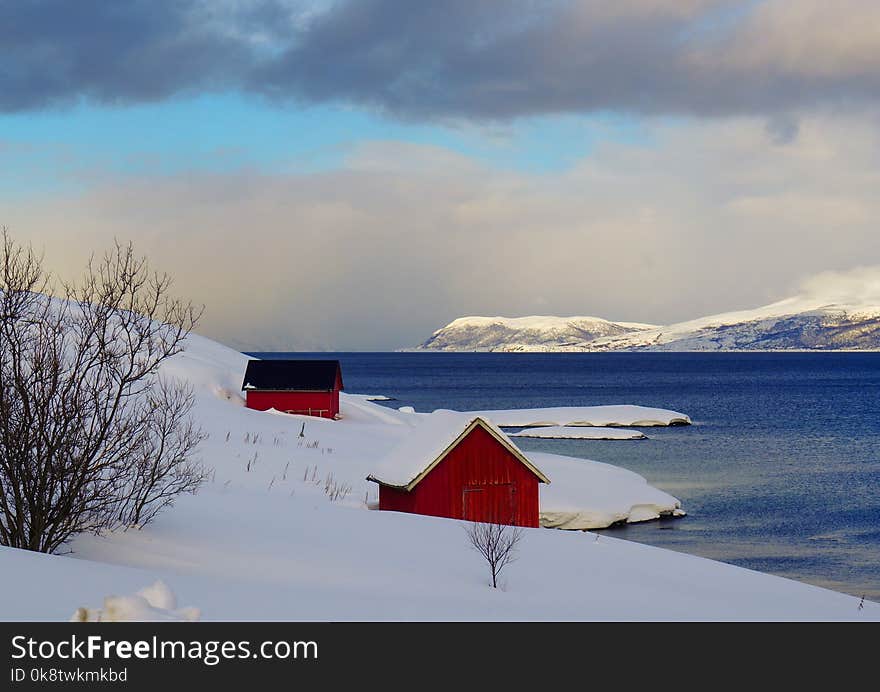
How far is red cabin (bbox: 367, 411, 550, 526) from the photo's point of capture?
91.4 ft

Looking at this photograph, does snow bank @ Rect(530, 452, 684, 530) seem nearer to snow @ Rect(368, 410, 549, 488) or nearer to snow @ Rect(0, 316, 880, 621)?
snow @ Rect(368, 410, 549, 488)

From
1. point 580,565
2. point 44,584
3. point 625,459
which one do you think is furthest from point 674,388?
point 44,584

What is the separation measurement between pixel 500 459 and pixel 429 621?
17.2 metres

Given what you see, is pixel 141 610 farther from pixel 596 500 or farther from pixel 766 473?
pixel 766 473

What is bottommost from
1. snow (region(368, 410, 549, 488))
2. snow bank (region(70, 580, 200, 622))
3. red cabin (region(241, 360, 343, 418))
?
snow bank (region(70, 580, 200, 622))

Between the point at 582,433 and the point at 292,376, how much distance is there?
28315mm

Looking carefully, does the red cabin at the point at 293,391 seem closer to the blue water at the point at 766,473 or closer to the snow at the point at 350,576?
the blue water at the point at 766,473

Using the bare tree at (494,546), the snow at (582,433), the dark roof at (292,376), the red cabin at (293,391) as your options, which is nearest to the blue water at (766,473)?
the snow at (582,433)

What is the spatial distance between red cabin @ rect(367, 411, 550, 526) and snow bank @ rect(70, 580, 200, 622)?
17949 mm

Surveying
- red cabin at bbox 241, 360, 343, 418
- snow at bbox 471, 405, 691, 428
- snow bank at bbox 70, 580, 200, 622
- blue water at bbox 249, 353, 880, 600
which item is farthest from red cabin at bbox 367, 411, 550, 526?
snow at bbox 471, 405, 691, 428

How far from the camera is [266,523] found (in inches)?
794

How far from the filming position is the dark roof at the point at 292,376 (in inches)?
2469

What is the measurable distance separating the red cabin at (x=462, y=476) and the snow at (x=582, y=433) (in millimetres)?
48179
